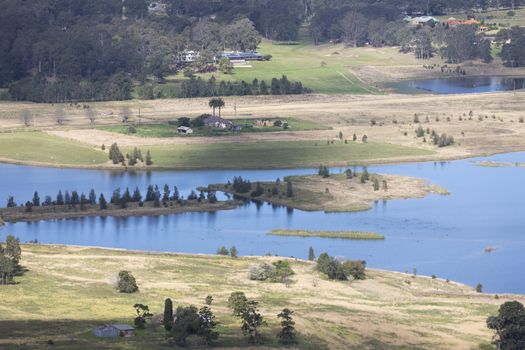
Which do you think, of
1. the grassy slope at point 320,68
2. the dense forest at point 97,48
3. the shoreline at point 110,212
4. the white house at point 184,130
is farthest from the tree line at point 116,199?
the grassy slope at point 320,68

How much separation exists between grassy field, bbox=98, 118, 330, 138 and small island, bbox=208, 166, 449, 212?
72.2 ft

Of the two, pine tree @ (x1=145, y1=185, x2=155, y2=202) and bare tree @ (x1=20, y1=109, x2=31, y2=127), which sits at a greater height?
bare tree @ (x1=20, y1=109, x2=31, y2=127)

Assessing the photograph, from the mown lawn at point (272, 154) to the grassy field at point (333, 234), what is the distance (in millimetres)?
25190

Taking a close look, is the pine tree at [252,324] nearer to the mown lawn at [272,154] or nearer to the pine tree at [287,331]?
the pine tree at [287,331]

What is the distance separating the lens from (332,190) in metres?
99.8

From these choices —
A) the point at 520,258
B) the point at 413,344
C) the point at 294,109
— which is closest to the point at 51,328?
the point at 413,344

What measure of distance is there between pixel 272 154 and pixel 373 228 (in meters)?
28.8

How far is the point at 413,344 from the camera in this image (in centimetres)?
5931

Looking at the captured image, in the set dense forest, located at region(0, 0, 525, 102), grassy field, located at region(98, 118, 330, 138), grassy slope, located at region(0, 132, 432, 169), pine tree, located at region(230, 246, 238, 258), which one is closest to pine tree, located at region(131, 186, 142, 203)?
grassy slope, located at region(0, 132, 432, 169)

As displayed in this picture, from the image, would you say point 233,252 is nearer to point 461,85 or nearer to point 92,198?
point 92,198

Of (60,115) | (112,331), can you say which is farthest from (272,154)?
(112,331)

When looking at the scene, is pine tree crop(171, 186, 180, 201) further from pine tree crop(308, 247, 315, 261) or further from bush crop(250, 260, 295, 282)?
bush crop(250, 260, 295, 282)

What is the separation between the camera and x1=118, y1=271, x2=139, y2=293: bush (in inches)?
2643

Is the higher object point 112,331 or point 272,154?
point 272,154
